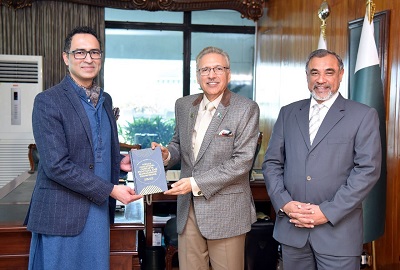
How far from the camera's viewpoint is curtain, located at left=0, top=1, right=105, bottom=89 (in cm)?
549

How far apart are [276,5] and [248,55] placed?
3.14 ft

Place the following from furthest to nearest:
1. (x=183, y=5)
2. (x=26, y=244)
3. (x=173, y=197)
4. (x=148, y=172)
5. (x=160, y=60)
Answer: (x=160, y=60) → (x=183, y=5) → (x=173, y=197) → (x=26, y=244) → (x=148, y=172)

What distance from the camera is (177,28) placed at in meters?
5.99

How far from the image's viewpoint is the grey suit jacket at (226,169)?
2.07 metres

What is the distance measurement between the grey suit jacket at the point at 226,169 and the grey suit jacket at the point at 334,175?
0.16 metres

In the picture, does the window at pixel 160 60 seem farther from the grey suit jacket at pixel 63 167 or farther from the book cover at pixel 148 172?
the grey suit jacket at pixel 63 167

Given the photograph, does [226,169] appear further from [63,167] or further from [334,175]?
[63,167]

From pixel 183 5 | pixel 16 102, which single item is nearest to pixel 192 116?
pixel 16 102

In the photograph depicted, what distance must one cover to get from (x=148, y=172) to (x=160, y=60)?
4.27 meters

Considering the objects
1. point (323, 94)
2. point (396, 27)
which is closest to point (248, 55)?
point (396, 27)

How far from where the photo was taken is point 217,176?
2.05 metres

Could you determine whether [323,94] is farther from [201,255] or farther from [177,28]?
[177,28]

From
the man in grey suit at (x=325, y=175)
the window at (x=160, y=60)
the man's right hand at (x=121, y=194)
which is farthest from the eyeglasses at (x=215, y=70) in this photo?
the window at (x=160, y=60)

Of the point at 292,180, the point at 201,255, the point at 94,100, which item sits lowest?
the point at 201,255
